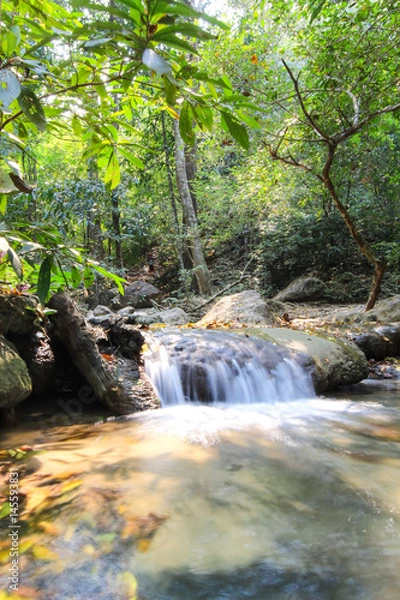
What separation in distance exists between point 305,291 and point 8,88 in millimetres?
9840

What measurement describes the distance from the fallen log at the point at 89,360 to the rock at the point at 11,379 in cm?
57

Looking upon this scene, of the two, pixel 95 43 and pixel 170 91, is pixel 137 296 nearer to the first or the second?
pixel 170 91

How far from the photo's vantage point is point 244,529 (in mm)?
1631

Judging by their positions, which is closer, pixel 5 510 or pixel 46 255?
pixel 46 255

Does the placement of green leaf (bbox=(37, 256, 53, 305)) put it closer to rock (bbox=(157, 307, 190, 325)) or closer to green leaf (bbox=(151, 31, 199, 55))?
green leaf (bbox=(151, 31, 199, 55))

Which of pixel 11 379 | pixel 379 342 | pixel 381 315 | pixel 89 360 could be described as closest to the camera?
pixel 11 379

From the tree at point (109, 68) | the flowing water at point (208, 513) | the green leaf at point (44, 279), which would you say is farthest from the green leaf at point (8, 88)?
the flowing water at point (208, 513)

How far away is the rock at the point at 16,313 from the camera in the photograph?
3102mm

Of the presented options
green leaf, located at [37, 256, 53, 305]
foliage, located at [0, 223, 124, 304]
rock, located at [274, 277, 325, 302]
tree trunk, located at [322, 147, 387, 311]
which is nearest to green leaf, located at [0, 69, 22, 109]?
foliage, located at [0, 223, 124, 304]

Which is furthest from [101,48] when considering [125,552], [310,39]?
[310,39]

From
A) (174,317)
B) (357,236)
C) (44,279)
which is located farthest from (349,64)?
(44,279)

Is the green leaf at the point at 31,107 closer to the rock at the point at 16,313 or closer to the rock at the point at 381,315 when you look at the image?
the rock at the point at 16,313

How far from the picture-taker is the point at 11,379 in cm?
273

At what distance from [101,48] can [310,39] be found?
6.09 m
